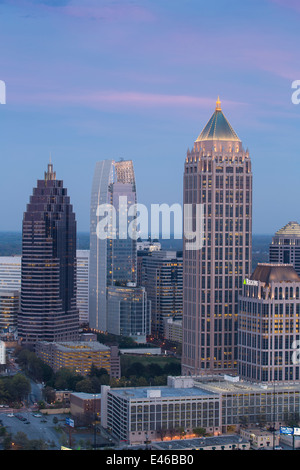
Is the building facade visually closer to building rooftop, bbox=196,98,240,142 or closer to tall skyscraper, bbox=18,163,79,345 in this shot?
building rooftop, bbox=196,98,240,142

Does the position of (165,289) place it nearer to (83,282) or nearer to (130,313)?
(130,313)

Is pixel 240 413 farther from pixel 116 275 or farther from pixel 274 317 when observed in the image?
pixel 116 275

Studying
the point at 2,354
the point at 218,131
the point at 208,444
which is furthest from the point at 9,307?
the point at 208,444

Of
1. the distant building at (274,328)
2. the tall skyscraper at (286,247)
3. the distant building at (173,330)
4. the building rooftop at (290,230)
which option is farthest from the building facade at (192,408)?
the building rooftop at (290,230)

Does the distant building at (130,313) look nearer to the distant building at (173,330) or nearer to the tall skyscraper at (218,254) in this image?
the distant building at (173,330)
